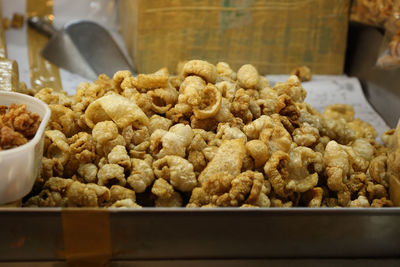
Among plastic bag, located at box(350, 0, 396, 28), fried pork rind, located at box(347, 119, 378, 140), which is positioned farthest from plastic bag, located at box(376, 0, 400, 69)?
fried pork rind, located at box(347, 119, 378, 140)

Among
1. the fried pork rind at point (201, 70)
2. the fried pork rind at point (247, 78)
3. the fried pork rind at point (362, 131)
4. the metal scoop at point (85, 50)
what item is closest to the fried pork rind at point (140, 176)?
the fried pork rind at point (201, 70)

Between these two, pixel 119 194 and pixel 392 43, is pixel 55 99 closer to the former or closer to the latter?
pixel 119 194

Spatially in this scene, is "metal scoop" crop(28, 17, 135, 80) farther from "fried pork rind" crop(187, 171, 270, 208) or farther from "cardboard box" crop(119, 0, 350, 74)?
"fried pork rind" crop(187, 171, 270, 208)

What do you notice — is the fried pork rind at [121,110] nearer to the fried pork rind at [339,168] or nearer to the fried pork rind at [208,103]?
the fried pork rind at [208,103]

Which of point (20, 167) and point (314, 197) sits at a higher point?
point (20, 167)

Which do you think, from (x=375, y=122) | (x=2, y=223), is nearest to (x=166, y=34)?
(x=375, y=122)

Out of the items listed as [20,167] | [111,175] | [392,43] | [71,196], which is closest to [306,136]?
[111,175]

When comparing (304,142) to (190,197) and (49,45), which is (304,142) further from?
(49,45)

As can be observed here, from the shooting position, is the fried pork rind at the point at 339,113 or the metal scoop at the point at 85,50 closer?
the fried pork rind at the point at 339,113
